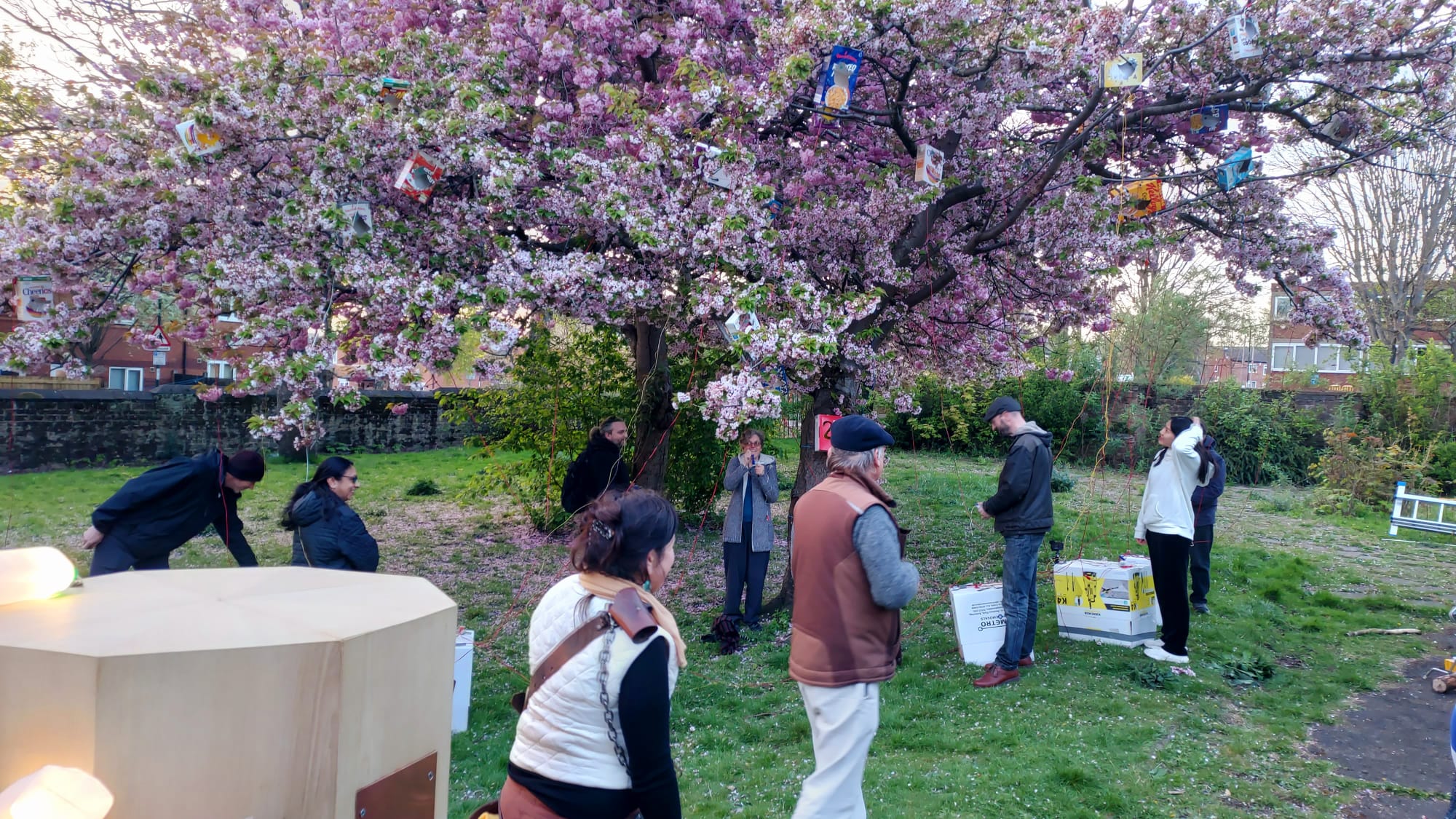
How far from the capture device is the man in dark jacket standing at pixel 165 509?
173 inches

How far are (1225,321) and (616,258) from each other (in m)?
22.4

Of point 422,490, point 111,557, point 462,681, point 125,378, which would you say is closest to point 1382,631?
point 462,681

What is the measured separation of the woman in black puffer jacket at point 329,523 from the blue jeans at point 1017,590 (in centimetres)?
381

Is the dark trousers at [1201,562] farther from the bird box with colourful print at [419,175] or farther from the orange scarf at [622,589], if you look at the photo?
the bird box with colourful print at [419,175]

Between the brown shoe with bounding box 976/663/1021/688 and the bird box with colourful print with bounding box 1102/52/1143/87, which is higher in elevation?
the bird box with colourful print with bounding box 1102/52/1143/87

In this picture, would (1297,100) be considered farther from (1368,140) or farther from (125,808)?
(125,808)

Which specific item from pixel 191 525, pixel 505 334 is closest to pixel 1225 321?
pixel 505 334

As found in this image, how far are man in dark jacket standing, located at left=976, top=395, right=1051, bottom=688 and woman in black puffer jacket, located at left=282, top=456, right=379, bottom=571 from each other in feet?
12.2

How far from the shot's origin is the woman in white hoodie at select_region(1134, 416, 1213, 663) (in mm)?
5465

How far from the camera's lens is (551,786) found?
1799 mm

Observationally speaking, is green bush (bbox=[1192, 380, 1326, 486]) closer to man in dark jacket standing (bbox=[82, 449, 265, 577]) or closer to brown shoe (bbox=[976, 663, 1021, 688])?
brown shoe (bbox=[976, 663, 1021, 688])

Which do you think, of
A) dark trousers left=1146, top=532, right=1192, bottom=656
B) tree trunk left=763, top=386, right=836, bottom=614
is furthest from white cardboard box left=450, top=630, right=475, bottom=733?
dark trousers left=1146, top=532, right=1192, bottom=656

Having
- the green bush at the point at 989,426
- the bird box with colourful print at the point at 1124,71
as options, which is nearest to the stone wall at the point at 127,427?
the green bush at the point at 989,426

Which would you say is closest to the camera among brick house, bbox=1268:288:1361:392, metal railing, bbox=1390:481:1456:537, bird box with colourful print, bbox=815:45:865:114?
bird box with colourful print, bbox=815:45:865:114
